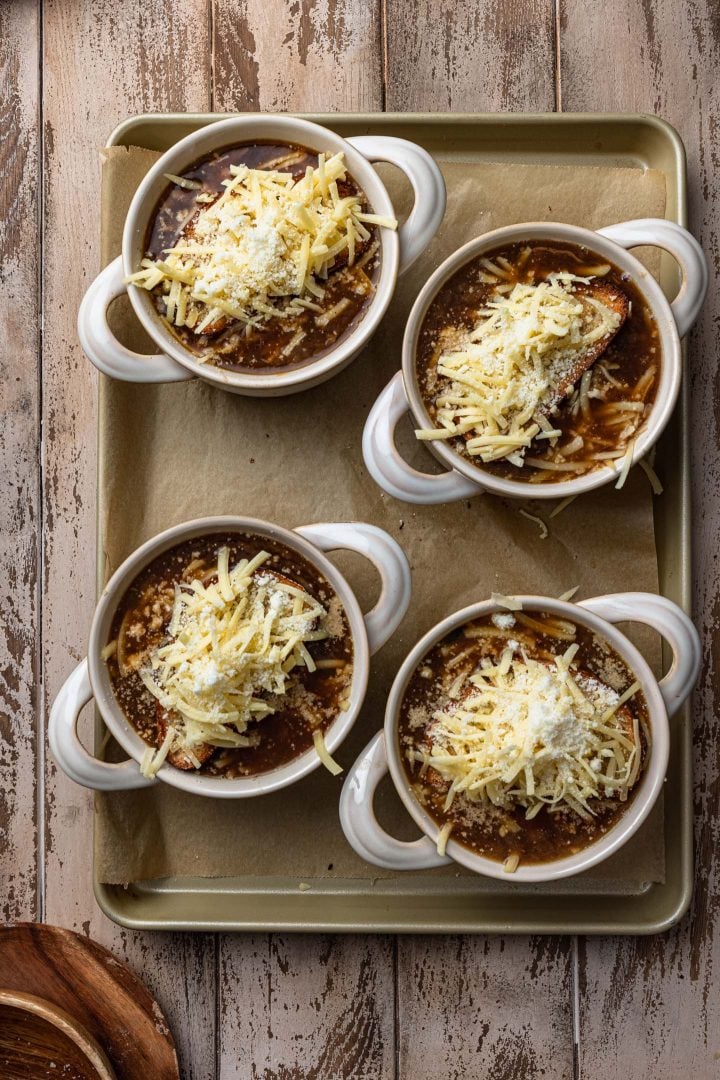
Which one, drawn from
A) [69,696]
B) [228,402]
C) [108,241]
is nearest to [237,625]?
[69,696]

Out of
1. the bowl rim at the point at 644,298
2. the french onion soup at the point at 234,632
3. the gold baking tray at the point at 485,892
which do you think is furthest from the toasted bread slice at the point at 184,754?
the bowl rim at the point at 644,298

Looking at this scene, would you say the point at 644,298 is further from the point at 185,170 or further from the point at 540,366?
the point at 185,170

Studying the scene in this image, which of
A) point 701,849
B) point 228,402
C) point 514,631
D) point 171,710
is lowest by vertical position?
point 701,849

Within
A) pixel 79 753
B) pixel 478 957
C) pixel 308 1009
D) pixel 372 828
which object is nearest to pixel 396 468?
pixel 372 828

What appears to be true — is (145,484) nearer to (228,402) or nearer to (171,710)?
(228,402)

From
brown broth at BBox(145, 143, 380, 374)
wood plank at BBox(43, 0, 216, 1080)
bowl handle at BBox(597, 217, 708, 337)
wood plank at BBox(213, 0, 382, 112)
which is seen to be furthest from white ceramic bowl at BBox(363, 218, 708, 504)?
wood plank at BBox(43, 0, 216, 1080)
